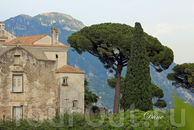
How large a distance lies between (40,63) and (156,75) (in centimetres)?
12987

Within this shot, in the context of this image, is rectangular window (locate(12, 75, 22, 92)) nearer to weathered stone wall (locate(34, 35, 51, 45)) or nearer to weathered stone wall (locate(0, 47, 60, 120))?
weathered stone wall (locate(0, 47, 60, 120))

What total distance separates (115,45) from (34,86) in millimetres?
11225

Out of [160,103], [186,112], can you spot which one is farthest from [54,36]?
[186,112]

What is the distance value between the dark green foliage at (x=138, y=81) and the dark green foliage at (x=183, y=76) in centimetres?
826

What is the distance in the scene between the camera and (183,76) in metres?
32.6

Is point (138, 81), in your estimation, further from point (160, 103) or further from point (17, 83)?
point (17, 83)

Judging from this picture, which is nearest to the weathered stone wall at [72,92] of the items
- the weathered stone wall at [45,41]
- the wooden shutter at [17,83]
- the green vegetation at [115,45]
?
the wooden shutter at [17,83]

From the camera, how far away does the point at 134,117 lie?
11.7 metres

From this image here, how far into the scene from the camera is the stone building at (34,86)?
23.5m

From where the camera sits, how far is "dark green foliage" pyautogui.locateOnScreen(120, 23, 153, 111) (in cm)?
→ 2339

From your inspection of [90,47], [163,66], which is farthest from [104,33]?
[163,66]

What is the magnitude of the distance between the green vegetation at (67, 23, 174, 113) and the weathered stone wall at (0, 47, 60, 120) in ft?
26.8

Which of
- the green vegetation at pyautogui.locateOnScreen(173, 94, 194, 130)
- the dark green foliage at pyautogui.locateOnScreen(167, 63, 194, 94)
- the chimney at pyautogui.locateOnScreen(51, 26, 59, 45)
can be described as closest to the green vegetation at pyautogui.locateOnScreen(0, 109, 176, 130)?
the green vegetation at pyautogui.locateOnScreen(173, 94, 194, 130)

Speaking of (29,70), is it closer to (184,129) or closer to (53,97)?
(53,97)
